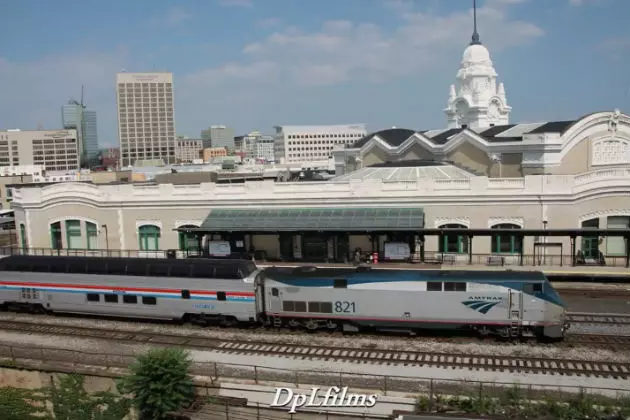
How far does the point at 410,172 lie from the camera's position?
4422cm

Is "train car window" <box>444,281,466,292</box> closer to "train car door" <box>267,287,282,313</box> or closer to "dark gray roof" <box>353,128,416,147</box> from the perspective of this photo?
"train car door" <box>267,287,282,313</box>

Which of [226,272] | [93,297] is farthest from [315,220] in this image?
[93,297]

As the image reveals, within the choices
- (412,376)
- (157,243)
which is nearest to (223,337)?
(412,376)

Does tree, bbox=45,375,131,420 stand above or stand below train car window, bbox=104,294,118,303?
below

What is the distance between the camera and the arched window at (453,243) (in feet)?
121

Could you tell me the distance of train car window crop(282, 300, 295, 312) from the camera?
24.9 metres

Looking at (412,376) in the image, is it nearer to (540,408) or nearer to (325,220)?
(540,408)

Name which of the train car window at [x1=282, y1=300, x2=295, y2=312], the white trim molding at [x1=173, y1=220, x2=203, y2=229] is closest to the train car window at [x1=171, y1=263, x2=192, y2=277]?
the train car window at [x1=282, y1=300, x2=295, y2=312]

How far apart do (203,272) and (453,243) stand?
17.8 metres

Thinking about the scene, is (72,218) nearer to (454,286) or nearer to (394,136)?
(454,286)

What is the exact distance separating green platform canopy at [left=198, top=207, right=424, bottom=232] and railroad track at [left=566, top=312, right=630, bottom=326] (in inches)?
409

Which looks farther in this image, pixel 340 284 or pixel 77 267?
pixel 77 267

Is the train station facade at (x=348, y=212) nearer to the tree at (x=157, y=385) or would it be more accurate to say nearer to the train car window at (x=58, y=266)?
the train car window at (x=58, y=266)

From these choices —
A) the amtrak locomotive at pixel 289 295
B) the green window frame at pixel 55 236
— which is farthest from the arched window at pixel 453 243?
the green window frame at pixel 55 236
